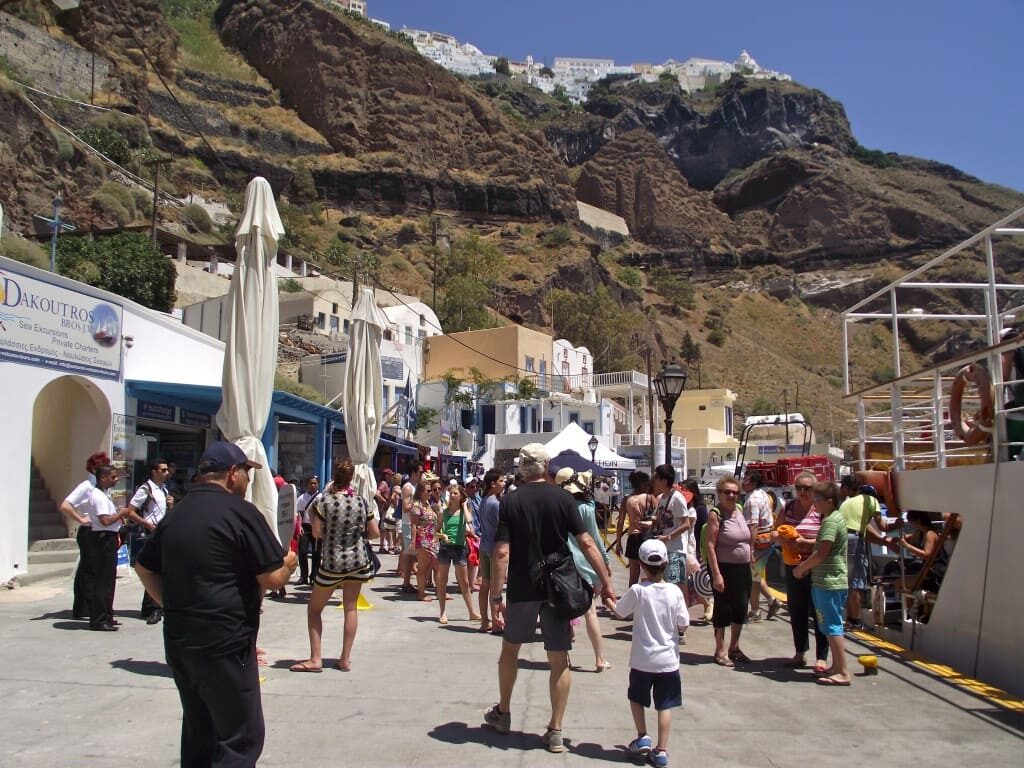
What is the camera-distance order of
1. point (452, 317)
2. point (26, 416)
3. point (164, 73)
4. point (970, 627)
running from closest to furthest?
point (970, 627), point (26, 416), point (452, 317), point (164, 73)

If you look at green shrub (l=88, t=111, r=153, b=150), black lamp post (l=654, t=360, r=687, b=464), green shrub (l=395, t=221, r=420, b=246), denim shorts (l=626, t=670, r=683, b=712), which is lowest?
denim shorts (l=626, t=670, r=683, b=712)

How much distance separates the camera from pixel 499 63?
179 m

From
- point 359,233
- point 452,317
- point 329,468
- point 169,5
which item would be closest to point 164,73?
point 359,233

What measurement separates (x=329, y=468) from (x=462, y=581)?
1090cm

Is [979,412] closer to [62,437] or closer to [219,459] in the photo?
[219,459]

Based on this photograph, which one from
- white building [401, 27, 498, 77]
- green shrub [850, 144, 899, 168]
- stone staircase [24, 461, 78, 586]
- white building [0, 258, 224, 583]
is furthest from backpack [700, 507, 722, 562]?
white building [401, 27, 498, 77]

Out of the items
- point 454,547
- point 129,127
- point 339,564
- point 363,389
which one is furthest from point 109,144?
point 339,564

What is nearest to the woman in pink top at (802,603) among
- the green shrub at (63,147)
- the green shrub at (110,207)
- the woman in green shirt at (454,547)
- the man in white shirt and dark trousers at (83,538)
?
the woman in green shirt at (454,547)

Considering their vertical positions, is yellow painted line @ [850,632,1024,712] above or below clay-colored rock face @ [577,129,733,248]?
below

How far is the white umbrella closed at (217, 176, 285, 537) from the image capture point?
761 centimetres

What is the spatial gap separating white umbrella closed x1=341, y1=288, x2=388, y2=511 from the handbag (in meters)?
7.26

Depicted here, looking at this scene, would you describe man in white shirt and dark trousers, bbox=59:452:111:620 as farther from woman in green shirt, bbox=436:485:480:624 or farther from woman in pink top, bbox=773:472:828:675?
woman in pink top, bbox=773:472:828:675

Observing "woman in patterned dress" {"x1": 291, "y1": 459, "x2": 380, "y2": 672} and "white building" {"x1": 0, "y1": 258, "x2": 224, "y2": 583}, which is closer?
"woman in patterned dress" {"x1": 291, "y1": 459, "x2": 380, "y2": 672}

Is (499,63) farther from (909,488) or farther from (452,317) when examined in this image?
(909,488)
